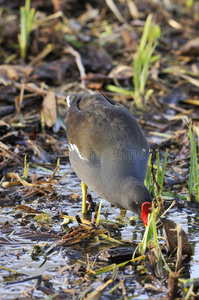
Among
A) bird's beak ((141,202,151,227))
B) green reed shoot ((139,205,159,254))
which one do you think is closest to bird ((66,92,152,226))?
bird's beak ((141,202,151,227))

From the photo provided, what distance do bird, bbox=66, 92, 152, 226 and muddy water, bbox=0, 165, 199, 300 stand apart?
0.32m

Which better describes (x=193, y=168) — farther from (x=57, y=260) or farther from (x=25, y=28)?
(x=25, y=28)

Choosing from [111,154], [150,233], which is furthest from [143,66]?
[150,233]

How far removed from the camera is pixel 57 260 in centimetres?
381

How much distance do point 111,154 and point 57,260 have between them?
3.48 feet

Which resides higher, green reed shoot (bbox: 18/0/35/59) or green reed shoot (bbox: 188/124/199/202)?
green reed shoot (bbox: 18/0/35/59)

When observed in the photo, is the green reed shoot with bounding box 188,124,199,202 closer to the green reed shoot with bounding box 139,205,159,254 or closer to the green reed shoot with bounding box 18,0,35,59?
the green reed shoot with bounding box 139,205,159,254

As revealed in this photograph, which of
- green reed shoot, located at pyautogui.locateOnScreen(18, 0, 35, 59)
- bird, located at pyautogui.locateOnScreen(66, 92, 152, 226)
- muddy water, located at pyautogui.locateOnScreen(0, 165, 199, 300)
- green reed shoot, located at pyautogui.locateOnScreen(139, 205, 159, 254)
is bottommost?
muddy water, located at pyautogui.locateOnScreen(0, 165, 199, 300)

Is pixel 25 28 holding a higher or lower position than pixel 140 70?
higher

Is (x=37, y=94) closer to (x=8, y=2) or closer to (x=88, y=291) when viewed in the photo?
(x=8, y=2)

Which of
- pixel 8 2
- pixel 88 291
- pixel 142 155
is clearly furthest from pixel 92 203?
pixel 8 2

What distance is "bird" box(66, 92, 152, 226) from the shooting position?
13.4 ft

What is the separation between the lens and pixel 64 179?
5.57 meters

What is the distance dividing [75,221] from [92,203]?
0.42m
